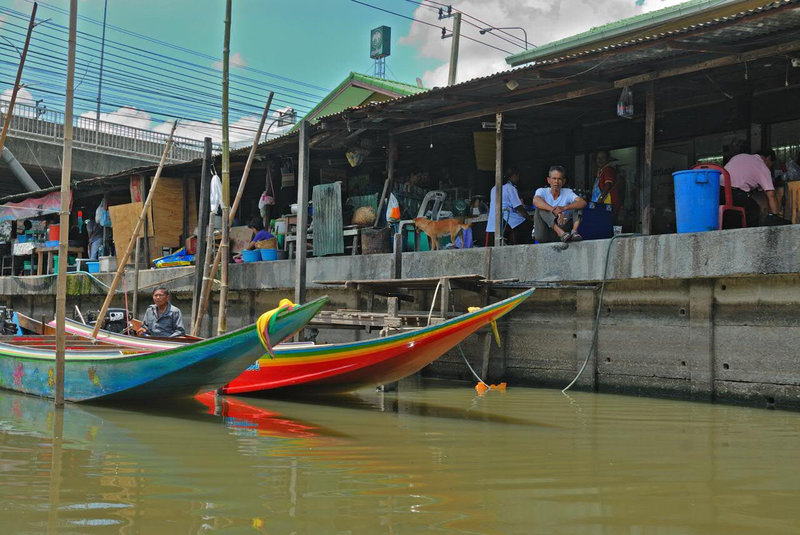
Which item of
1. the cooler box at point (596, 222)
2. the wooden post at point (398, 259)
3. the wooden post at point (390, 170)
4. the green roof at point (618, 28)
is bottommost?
the wooden post at point (398, 259)

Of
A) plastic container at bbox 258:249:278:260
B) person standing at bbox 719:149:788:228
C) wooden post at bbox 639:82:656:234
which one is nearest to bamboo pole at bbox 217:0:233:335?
plastic container at bbox 258:249:278:260

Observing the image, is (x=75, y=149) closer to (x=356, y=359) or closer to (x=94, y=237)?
(x=94, y=237)

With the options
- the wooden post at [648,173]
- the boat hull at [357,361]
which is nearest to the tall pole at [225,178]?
the boat hull at [357,361]

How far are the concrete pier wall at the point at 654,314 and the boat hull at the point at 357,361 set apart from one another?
185 centimetres

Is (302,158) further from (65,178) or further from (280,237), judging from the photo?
(65,178)

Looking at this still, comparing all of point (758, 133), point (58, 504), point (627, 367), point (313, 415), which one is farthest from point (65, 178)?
point (758, 133)

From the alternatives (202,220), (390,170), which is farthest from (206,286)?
(390,170)

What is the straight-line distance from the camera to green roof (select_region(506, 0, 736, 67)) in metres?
11.6

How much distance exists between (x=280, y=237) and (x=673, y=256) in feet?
26.6

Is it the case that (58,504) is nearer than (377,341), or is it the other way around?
(58,504)

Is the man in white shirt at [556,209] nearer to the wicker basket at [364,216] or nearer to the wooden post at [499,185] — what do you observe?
the wooden post at [499,185]

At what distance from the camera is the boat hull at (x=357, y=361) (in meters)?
8.01

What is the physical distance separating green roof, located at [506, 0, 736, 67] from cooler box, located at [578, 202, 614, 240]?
336 centimetres

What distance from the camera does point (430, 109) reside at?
12000 millimetres
